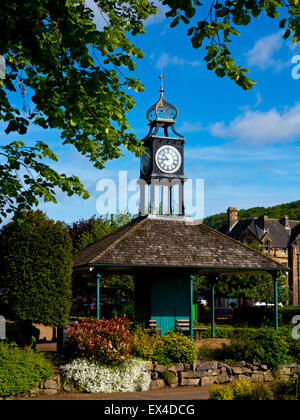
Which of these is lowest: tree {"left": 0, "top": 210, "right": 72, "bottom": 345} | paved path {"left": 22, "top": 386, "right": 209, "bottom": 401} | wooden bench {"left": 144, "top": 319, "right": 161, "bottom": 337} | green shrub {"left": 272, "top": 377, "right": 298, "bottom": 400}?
paved path {"left": 22, "top": 386, "right": 209, "bottom": 401}

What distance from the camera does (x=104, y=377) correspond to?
16.2 metres

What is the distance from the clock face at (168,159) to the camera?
82.4 feet

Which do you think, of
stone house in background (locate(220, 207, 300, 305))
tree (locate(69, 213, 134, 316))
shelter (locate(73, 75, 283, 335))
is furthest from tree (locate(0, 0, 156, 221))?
stone house in background (locate(220, 207, 300, 305))

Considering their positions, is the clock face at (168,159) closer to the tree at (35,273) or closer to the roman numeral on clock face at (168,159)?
the roman numeral on clock face at (168,159)

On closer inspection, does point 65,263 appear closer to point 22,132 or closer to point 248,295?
point 22,132

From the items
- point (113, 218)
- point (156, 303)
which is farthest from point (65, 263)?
point (113, 218)

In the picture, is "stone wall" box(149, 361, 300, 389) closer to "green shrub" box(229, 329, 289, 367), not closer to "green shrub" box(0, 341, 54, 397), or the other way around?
"green shrub" box(229, 329, 289, 367)

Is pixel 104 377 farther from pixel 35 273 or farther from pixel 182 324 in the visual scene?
pixel 182 324

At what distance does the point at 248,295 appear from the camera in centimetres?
4322

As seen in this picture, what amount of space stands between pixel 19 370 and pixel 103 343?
9.20 ft

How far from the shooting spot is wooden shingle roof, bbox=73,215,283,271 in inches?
847

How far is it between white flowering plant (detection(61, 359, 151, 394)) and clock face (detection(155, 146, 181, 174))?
10.7 metres

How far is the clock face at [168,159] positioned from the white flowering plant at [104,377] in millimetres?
10732

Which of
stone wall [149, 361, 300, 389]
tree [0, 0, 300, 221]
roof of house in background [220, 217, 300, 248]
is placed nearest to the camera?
tree [0, 0, 300, 221]
